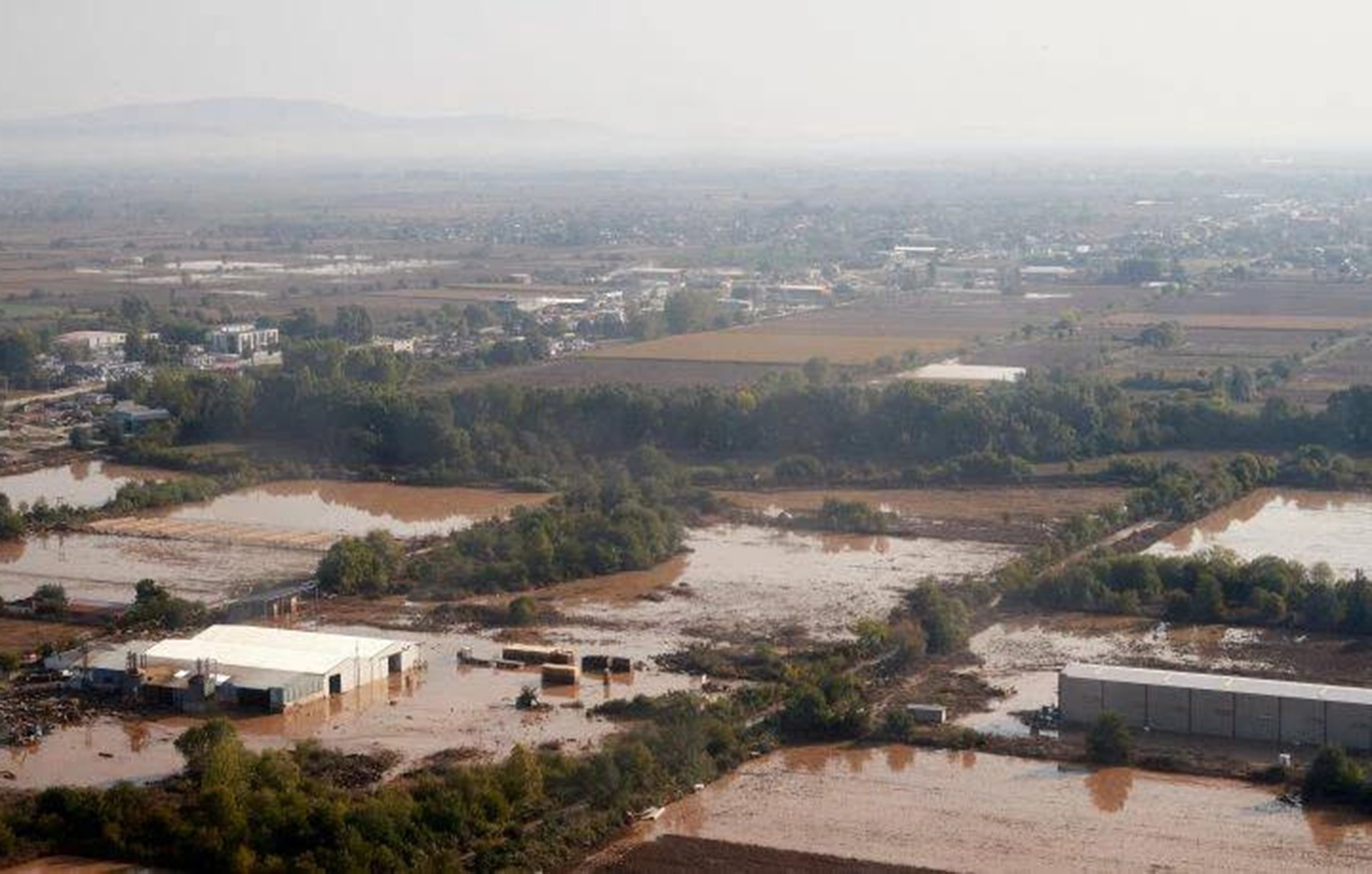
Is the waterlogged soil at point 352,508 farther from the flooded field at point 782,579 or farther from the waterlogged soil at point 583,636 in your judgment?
the flooded field at point 782,579

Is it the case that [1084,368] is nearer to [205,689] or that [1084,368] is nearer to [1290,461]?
[1290,461]

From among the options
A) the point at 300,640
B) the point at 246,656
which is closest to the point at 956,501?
the point at 300,640

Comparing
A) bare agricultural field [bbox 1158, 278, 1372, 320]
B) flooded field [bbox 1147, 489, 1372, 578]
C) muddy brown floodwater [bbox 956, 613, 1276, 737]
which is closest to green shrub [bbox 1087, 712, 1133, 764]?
muddy brown floodwater [bbox 956, 613, 1276, 737]

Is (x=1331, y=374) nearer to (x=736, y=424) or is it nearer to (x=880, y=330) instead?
(x=880, y=330)

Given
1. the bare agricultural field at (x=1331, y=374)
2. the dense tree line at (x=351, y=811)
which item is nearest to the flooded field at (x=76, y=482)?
the dense tree line at (x=351, y=811)

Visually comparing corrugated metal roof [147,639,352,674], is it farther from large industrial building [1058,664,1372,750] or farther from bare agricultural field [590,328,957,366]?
bare agricultural field [590,328,957,366]
